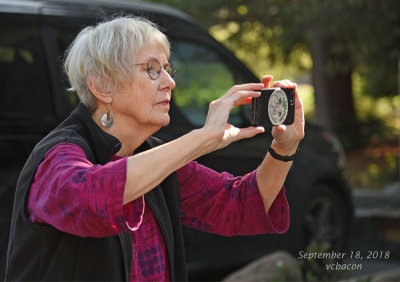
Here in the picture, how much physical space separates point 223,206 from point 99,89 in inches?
24.7

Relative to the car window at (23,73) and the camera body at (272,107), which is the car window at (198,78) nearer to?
the car window at (23,73)

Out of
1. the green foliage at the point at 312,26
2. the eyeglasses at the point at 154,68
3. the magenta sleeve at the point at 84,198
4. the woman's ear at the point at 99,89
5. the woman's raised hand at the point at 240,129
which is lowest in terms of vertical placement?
the magenta sleeve at the point at 84,198

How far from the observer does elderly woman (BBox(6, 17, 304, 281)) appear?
2006mm

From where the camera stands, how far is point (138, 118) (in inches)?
95.0

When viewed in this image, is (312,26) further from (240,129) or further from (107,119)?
(240,129)

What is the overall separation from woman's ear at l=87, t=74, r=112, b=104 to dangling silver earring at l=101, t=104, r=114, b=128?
0.11 feet

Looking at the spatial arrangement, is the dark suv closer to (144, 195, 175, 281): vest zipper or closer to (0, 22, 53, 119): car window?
(0, 22, 53, 119): car window

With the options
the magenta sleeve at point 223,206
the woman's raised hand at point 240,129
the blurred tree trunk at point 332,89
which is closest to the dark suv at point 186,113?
the magenta sleeve at point 223,206

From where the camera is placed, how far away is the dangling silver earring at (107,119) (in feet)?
7.96

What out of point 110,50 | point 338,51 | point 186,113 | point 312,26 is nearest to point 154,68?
point 110,50

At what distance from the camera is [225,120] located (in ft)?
7.05

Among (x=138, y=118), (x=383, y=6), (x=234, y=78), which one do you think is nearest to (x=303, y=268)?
(x=234, y=78)

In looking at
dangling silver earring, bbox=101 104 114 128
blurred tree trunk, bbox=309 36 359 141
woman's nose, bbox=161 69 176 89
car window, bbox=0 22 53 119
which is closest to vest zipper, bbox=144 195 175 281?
dangling silver earring, bbox=101 104 114 128

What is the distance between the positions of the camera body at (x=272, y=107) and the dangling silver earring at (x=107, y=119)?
443mm
